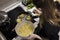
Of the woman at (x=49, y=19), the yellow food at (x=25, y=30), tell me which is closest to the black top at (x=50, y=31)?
the woman at (x=49, y=19)

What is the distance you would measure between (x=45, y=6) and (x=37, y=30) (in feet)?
0.95

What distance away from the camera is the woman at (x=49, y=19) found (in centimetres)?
112

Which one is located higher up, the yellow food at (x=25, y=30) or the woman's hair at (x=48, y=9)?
the woman's hair at (x=48, y=9)

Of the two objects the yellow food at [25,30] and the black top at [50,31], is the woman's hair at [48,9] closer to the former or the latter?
the black top at [50,31]

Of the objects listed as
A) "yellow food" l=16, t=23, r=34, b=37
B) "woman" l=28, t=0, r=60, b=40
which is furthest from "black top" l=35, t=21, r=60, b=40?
"yellow food" l=16, t=23, r=34, b=37

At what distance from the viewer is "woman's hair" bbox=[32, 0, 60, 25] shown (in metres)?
1.11

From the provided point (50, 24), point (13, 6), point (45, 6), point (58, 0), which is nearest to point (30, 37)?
point (50, 24)

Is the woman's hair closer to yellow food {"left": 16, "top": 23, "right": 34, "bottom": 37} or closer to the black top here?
the black top

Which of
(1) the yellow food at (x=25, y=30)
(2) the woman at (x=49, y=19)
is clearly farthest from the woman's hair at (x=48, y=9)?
(1) the yellow food at (x=25, y=30)

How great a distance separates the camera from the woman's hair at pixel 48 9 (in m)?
1.11

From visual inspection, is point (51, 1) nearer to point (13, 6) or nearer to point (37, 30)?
point (37, 30)

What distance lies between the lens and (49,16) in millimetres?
1181

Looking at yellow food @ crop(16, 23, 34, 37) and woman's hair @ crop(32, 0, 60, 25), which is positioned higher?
woman's hair @ crop(32, 0, 60, 25)

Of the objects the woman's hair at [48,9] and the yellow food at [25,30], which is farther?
the yellow food at [25,30]
